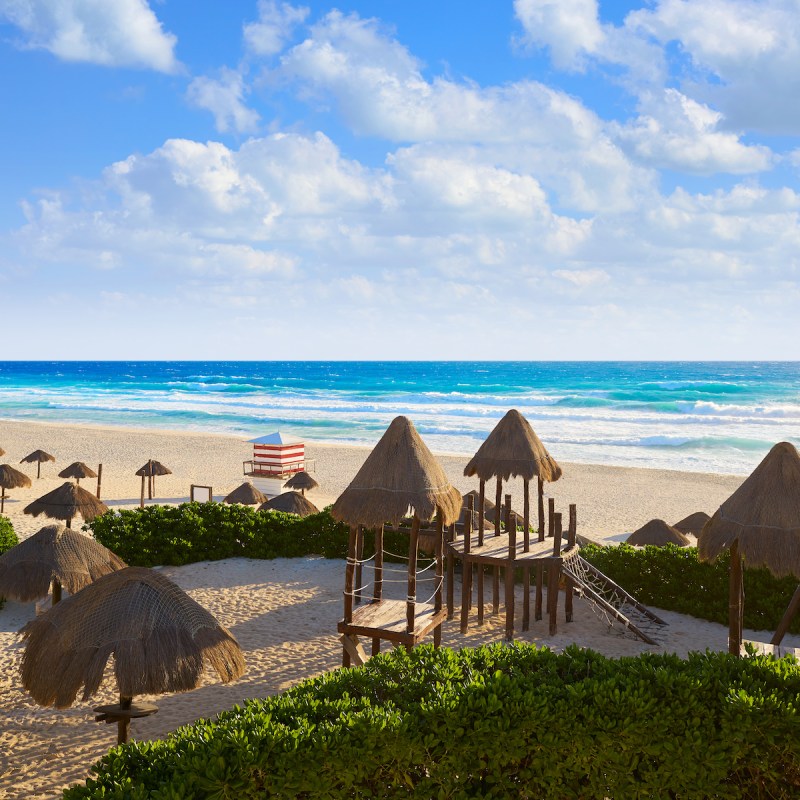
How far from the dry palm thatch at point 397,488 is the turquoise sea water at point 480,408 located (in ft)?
115

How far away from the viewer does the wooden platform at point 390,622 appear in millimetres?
10781

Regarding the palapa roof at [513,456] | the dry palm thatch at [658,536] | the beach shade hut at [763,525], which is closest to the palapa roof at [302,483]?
the dry palm thatch at [658,536]

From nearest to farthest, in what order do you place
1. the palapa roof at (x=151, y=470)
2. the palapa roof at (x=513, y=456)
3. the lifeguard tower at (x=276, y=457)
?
the palapa roof at (x=513, y=456) < the palapa roof at (x=151, y=470) < the lifeguard tower at (x=276, y=457)

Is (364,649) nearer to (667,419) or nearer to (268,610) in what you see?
(268,610)

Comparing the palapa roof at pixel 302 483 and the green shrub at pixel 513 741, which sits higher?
the green shrub at pixel 513 741

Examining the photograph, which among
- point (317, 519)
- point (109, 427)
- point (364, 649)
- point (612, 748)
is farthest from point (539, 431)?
point (612, 748)

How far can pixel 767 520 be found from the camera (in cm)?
905

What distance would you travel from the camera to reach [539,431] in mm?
58969

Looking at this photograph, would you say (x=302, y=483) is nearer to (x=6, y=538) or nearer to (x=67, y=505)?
(x=67, y=505)

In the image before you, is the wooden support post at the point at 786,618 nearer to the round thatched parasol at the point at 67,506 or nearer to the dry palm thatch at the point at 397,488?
the dry palm thatch at the point at 397,488

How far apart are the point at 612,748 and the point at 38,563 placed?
801cm

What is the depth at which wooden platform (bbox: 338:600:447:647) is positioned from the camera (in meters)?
10.8

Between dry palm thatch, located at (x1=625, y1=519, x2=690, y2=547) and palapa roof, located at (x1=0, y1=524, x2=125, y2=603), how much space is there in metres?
12.2

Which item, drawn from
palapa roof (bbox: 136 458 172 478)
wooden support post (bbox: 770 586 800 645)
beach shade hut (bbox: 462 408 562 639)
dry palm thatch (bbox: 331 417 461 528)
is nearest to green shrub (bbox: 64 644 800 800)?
Result: dry palm thatch (bbox: 331 417 461 528)
